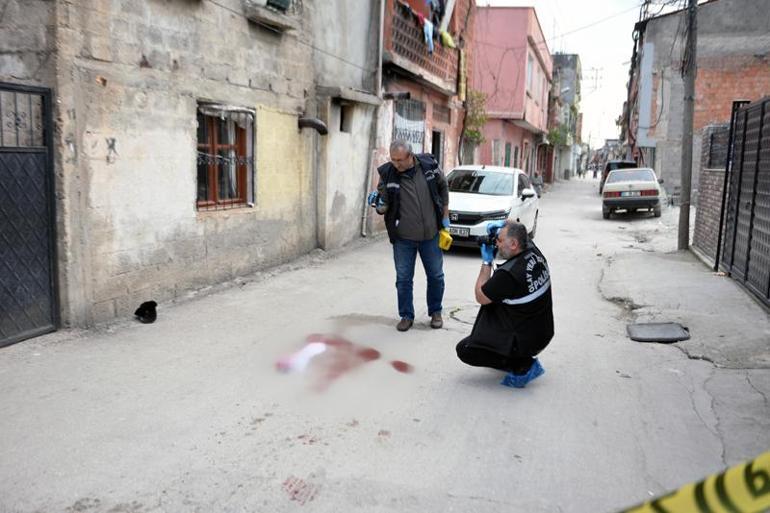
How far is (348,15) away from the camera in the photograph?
38.8ft

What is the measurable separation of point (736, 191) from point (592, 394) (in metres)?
5.30

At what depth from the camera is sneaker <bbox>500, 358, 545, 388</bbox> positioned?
484 cm

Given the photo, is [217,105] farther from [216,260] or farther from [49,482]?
[49,482]

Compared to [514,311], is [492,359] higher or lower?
lower

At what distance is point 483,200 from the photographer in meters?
11.9

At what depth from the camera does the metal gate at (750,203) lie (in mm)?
7273

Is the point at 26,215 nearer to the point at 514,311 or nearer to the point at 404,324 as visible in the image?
the point at 404,324

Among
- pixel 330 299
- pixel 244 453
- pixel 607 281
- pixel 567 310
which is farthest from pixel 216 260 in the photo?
pixel 607 281

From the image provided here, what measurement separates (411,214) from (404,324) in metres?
1.07

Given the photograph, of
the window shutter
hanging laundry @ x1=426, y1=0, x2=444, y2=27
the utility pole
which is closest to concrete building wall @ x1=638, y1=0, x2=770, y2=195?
hanging laundry @ x1=426, y1=0, x2=444, y2=27

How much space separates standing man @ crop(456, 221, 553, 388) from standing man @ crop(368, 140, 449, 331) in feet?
5.05

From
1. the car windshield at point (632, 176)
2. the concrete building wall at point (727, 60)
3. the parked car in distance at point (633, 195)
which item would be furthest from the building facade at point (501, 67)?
the parked car in distance at point (633, 195)

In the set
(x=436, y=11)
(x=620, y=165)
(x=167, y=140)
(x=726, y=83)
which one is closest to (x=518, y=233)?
(x=167, y=140)

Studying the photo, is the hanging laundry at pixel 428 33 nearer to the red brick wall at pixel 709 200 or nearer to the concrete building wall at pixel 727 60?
the red brick wall at pixel 709 200
